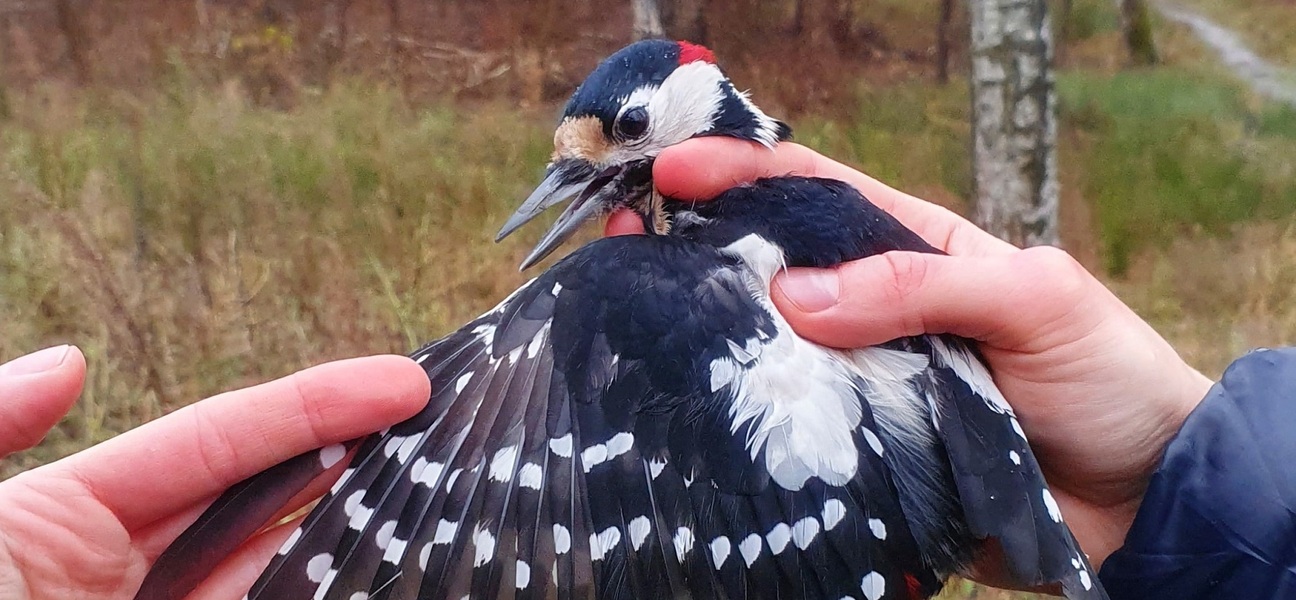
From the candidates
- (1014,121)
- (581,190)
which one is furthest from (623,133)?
(1014,121)

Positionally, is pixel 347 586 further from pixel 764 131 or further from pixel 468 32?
A: pixel 468 32

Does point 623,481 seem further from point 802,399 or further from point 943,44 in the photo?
point 943,44

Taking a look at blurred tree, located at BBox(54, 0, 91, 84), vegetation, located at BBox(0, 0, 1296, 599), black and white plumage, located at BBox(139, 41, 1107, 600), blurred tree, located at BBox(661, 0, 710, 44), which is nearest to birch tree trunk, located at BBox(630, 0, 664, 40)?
blurred tree, located at BBox(661, 0, 710, 44)

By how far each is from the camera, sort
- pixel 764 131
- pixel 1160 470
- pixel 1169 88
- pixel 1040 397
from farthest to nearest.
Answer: pixel 1169 88, pixel 764 131, pixel 1040 397, pixel 1160 470

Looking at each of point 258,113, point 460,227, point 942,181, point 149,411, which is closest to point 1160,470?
point 149,411

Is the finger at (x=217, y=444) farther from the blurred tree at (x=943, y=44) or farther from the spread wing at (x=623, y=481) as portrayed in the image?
the blurred tree at (x=943, y=44)

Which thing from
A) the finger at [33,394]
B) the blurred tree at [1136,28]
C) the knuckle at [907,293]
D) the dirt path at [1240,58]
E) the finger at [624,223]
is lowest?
the dirt path at [1240,58]

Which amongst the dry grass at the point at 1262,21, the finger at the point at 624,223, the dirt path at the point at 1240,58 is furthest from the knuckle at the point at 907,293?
the dry grass at the point at 1262,21
